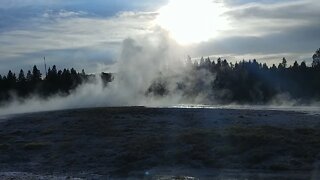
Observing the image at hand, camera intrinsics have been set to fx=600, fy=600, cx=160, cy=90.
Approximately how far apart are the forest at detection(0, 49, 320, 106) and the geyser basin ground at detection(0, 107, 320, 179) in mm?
57473

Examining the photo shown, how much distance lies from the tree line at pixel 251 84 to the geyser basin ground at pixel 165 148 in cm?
6144

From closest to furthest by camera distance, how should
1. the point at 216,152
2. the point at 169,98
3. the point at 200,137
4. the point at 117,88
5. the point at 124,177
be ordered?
the point at 124,177 → the point at 216,152 → the point at 200,137 → the point at 117,88 → the point at 169,98

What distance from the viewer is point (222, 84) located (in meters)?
133

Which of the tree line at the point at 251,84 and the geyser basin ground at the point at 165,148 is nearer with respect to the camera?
the geyser basin ground at the point at 165,148

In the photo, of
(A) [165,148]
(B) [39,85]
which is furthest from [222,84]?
(A) [165,148]

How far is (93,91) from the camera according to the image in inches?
4023

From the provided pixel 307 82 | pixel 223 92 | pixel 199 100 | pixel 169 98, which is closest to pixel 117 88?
pixel 169 98

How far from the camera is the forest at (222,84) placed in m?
121

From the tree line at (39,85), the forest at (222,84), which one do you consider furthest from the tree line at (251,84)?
the tree line at (39,85)

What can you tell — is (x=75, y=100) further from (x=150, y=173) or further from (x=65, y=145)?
(x=150, y=173)

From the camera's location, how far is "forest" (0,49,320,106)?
121 m

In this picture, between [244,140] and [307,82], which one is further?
[307,82]

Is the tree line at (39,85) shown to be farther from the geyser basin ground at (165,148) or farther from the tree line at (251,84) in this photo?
the geyser basin ground at (165,148)

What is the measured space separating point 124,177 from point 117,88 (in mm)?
68513
